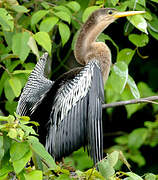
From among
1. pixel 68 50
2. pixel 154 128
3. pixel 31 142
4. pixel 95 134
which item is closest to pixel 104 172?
pixel 31 142

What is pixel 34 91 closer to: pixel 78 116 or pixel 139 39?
pixel 78 116

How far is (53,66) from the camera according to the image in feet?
15.4

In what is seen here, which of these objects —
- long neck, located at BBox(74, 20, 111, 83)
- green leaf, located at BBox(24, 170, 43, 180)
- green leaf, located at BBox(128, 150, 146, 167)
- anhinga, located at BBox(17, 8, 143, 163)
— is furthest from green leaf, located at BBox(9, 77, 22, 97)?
green leaf, located at BBox(128, 150, 146, 167)

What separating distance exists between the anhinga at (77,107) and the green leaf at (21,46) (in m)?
0.34

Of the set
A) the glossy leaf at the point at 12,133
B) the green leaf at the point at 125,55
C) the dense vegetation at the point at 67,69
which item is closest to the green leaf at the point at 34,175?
the dense vegetation at the point at 67,69

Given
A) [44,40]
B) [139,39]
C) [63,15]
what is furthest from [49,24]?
[139,39]

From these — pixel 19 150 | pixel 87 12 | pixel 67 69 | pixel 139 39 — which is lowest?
pixel 67 69

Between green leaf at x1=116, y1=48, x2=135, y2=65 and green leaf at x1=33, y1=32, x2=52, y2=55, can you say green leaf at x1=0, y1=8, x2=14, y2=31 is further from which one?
green leaf at x1=116, y1=48, x2=135, y2=65

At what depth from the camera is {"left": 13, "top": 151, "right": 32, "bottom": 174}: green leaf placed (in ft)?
5.67

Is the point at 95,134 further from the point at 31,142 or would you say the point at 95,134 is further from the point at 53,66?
the point at 53,66

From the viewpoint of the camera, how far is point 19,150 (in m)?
1.75

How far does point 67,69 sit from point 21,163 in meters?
2.79

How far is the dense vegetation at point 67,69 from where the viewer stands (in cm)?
181

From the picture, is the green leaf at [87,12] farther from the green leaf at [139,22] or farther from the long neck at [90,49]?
the green leaf at [139,22]
